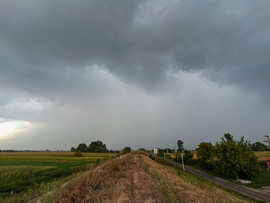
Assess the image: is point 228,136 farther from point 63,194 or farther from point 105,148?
point 105,148

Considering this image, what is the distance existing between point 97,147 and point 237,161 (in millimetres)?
103017

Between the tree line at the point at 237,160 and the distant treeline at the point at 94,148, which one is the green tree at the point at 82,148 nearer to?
the distant treeline at the point at 94,148

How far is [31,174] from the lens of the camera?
21312 mm

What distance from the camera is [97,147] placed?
11362 cm

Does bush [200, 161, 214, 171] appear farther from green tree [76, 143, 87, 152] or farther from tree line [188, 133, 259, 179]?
green tree [76, 143, 87, 152]

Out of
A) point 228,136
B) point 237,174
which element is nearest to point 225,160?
point 237,174

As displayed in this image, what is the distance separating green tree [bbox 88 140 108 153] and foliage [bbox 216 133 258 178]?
3854 inches

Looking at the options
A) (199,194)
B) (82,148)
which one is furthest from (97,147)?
(199,194)

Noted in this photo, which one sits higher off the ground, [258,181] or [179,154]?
[179,154]

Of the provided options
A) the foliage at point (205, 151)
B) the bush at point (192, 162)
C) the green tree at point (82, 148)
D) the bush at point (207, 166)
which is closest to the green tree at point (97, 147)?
the green tree at point (82, 148)

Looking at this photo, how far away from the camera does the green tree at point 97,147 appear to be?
366 feet

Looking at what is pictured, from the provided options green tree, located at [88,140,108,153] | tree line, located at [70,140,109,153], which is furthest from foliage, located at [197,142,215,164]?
green tree, located at [88,140,108,153]

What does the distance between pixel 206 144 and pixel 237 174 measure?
1593 cm

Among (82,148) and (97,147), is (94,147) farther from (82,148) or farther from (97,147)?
(82,148)
